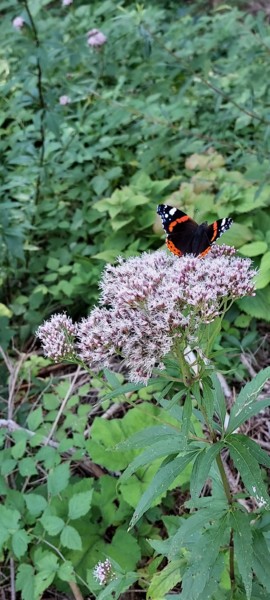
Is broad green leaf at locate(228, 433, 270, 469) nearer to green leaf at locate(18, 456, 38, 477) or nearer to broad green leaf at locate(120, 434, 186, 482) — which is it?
broad green leaf at locate(120, 434, 186, 482)

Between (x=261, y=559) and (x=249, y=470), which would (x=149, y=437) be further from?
(x=261, y=559)

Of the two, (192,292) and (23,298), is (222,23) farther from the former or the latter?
(192,292)

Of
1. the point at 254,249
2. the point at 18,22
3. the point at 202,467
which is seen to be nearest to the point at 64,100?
the point at 18,22

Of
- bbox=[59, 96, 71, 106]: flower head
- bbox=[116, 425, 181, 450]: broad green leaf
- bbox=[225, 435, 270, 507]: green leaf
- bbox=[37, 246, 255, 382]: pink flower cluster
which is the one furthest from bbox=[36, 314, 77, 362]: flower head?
bbox=[59, 96, 71, 106]: flower head

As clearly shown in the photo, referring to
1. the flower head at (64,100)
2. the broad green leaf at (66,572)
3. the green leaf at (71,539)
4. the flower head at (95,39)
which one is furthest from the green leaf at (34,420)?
the flower head at (95,39)

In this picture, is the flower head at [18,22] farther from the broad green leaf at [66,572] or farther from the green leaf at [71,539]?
the broad green leaf at [66,572]
